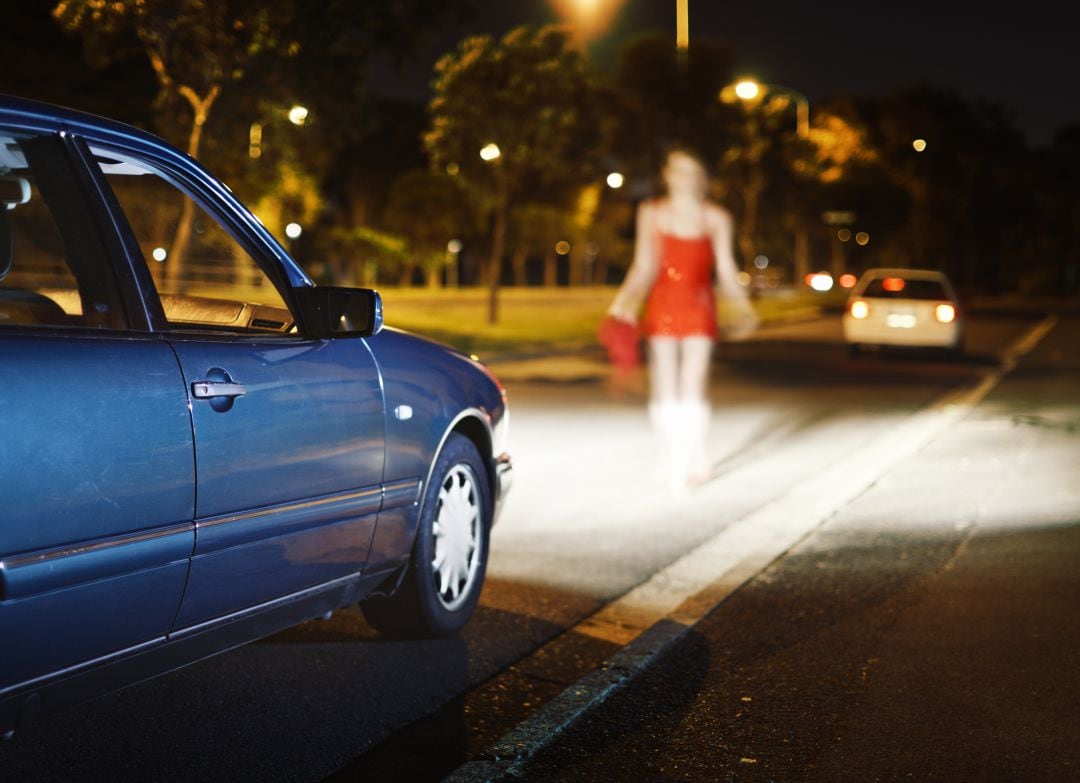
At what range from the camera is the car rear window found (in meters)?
24.1

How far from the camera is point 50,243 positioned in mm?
4016

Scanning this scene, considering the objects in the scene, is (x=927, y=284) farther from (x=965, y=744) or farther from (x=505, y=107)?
(x=965, y=744)

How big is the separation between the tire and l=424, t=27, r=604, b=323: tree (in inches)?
926

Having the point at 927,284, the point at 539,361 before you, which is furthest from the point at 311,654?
the point at 927,284

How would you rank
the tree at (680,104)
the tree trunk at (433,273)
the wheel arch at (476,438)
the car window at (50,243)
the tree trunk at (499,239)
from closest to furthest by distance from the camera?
1. the car window at (50,243)
2. the wheel arch at (476,438)
3. the tree trunk at (499,239)
4. the tree at (680,104)
5. the tree trunk at (433,273)

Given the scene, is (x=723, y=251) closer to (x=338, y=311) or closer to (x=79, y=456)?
(x=338, y=311)

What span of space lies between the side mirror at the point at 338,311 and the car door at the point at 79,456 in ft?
2.34

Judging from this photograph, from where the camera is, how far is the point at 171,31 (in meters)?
18.2

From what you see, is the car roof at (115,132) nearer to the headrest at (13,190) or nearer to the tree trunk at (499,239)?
the headrest at (13,190)

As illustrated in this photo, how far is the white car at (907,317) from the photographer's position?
2331 centimetres

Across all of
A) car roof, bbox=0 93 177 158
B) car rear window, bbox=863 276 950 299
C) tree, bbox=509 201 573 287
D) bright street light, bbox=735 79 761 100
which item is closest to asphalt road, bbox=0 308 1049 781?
car roof, bbox=0 93 177 158

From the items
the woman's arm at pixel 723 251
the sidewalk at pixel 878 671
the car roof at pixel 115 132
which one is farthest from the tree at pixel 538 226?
the car roof at pixel 115 132

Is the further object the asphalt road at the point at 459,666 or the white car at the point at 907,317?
the white car at the point at 907,317

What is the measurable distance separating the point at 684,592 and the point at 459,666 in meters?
1.66
